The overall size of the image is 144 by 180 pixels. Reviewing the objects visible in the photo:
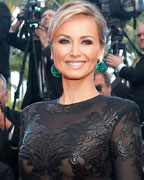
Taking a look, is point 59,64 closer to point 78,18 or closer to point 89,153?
point 78,18

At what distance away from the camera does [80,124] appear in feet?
6.86

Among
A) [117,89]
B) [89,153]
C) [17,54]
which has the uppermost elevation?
[89,153]

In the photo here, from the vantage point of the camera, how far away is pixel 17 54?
19.3 metres

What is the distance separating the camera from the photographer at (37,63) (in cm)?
505

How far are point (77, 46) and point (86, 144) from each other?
1.57 ft

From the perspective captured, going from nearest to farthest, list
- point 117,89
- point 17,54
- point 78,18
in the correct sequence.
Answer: point 78,18
point 117,89
point 17,54

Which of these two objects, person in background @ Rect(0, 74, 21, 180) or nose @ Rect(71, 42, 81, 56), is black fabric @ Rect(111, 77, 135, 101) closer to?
person in background @ Rect(0, 74, 21, 180)

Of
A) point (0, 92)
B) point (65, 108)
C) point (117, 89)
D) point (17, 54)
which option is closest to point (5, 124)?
point (0, 92)

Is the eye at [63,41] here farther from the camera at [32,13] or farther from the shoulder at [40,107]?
the camera at [32,13]

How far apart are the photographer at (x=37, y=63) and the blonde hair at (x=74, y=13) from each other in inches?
109

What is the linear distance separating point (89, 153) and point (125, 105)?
290 millimetres

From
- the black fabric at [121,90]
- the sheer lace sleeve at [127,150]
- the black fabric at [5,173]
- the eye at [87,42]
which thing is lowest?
the black fabric at [5,173]

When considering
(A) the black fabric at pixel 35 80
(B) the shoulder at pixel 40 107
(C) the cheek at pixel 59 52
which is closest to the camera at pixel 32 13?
(A) the black fabric at pixel 35 80

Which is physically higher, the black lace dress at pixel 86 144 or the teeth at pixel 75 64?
the teeth at pixel 75 64
